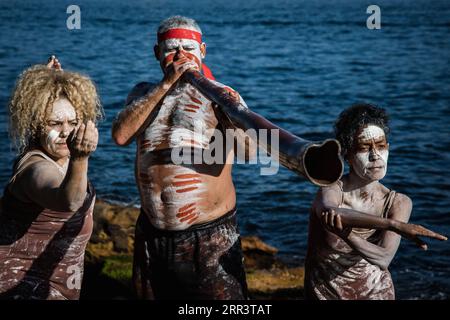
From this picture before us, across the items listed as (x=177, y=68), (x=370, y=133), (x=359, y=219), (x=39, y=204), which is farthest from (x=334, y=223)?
(x=39, y=204)

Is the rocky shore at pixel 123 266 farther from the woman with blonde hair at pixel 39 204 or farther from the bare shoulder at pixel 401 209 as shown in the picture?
the bare shoulder at pixel 401 209

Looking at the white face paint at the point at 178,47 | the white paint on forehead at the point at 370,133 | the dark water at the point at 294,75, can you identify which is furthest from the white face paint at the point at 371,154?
the dark water at the point at 294,75

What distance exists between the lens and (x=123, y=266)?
9.38 metres

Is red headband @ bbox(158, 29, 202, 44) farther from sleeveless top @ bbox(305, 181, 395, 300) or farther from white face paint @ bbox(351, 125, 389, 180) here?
sleeveless top @ bbox(305, 181, 395, 300)

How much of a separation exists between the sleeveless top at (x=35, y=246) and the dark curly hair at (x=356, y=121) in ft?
5.13

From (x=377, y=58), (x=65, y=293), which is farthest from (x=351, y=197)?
(x=377, y=58)

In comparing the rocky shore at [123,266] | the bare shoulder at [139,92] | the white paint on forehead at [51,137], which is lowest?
the rocky shore at [123,266]

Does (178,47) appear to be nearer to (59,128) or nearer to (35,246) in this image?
(59,128)

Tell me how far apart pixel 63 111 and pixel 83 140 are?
85 cm

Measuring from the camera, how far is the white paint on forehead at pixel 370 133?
170 inches
